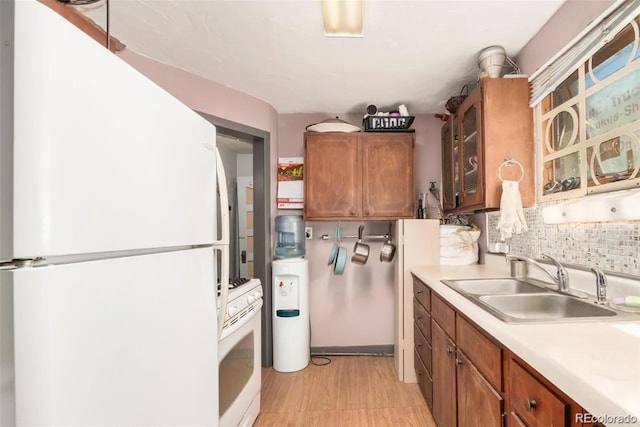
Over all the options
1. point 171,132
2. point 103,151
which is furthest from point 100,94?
point 171,132

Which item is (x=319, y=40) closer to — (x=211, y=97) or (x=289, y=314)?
(x=211, y=97)

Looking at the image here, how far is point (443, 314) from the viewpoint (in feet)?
5.17

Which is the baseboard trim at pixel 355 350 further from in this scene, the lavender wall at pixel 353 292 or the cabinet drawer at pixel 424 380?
the cabinet drawer at pixel 424 380

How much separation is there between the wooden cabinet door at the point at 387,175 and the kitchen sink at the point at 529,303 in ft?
3.04

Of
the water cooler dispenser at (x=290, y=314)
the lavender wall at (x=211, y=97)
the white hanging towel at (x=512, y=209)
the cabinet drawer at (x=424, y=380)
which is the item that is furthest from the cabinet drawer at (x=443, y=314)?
the lavender wall at (x=211, y=97)

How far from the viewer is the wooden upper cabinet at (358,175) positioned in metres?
2.57

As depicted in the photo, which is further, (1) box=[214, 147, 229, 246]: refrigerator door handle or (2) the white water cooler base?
(2) the white water cooler base

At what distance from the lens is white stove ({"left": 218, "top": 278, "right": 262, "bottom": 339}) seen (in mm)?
1376

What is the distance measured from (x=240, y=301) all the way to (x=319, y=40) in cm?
151

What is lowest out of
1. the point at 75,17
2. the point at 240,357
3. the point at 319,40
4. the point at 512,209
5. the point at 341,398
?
the point at 341,398

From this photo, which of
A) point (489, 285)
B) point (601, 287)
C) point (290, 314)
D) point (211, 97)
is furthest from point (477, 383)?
point (211, 97)

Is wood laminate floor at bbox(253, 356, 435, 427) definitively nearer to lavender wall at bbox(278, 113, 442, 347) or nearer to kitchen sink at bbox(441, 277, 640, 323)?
lavender wall at bbox(278, 113, 442, 347)

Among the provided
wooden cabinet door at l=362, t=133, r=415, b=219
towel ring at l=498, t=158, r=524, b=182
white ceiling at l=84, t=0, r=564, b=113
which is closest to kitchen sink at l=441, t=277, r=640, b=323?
towel ring at l=498, t=158, r=524, b=182

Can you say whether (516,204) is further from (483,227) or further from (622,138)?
(483,227)
